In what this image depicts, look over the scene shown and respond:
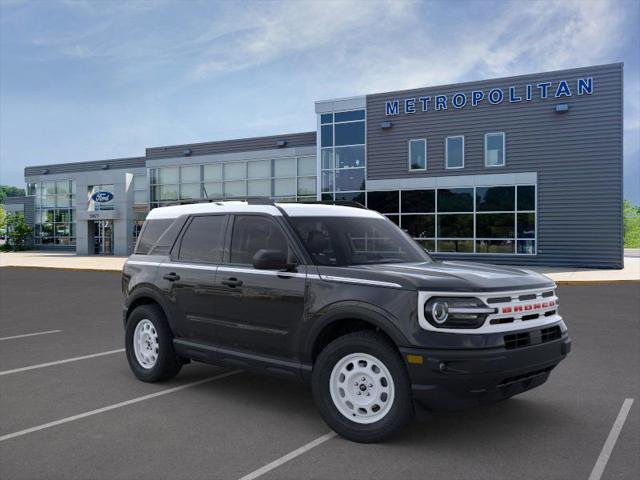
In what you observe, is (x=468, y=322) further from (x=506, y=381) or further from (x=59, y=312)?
(x=59, y=312)

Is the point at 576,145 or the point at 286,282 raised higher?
the point at 576,145

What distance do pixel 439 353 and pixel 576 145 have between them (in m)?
23.1

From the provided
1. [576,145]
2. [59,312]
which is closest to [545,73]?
[576,145]

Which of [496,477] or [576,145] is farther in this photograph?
[576,145]

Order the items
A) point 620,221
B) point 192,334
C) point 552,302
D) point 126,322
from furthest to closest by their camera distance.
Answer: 1. point 620,221
2. point 126,322
3. point 192,334
4. point 552,302

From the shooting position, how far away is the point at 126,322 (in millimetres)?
6848

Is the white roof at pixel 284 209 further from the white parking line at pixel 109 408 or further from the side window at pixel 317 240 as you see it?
the white parking line at pixel 109 408

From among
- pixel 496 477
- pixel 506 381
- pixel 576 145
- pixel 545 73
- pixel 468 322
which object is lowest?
pixel 496 477

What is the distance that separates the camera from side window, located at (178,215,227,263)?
6.01 metres

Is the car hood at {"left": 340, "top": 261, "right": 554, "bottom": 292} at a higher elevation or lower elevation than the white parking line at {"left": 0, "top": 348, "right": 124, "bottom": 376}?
higher

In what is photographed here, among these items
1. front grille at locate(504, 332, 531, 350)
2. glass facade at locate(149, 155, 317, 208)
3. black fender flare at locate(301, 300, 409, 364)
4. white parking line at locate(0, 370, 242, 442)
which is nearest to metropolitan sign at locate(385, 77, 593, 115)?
glass facade at locate(149, 155, 317, 208)

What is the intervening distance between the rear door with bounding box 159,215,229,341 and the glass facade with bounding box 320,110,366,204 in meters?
23.1

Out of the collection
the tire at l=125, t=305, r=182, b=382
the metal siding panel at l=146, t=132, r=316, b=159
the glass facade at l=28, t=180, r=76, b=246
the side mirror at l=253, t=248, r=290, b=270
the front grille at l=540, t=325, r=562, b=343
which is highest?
the metal siding panel at l=146, t=132, r=316, b=159

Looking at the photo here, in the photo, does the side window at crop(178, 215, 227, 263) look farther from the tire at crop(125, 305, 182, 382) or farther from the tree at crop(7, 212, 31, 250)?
the tree at crop(7, 212, 31, 250)
